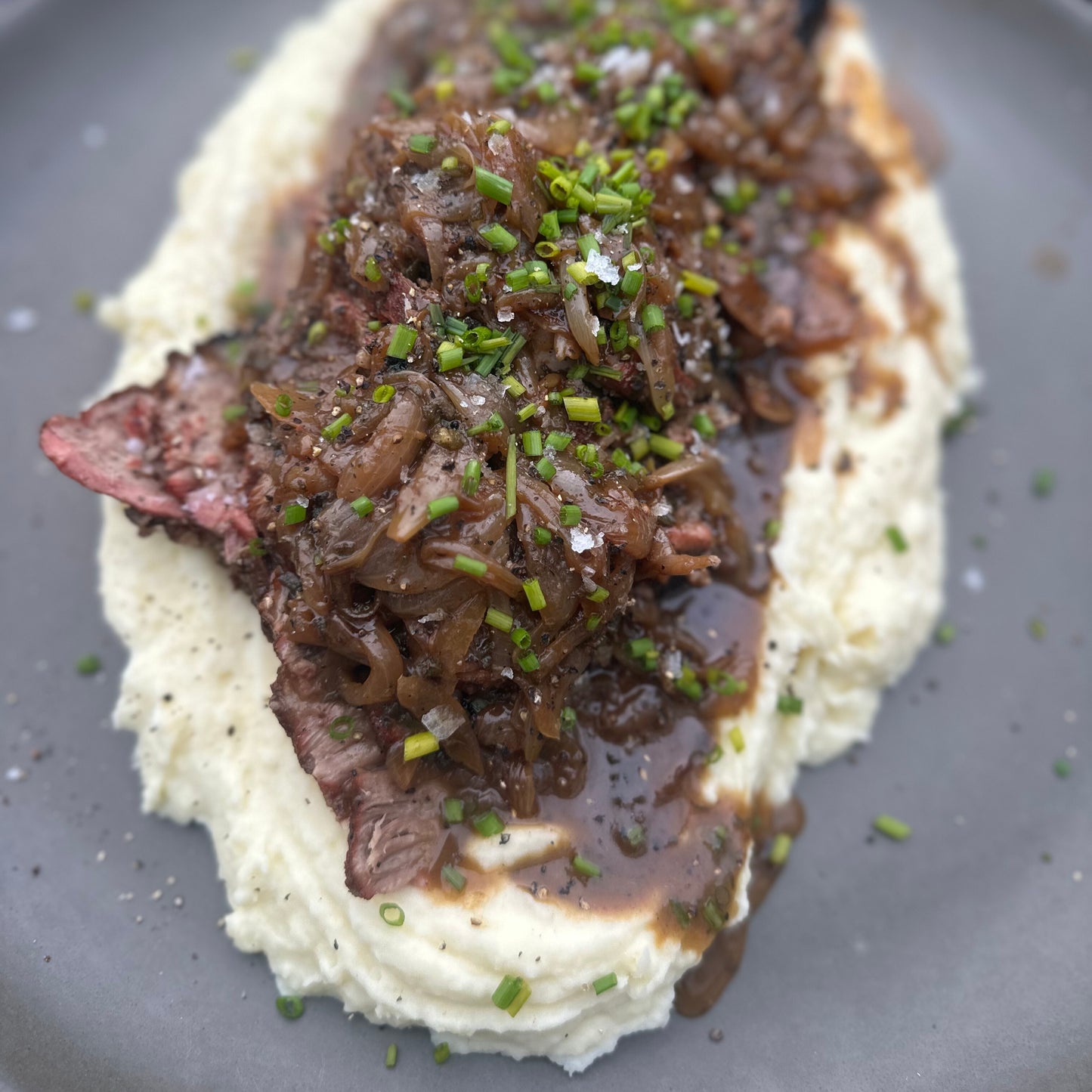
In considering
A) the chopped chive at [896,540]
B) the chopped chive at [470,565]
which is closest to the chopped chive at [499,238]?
the chopped chive at [470,565]

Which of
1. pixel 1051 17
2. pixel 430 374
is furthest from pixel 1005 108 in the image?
pixel 430 374

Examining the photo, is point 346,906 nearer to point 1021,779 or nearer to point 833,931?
point 833,931

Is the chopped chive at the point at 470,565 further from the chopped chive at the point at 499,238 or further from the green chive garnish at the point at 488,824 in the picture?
the chopped chive at the point at 499,238

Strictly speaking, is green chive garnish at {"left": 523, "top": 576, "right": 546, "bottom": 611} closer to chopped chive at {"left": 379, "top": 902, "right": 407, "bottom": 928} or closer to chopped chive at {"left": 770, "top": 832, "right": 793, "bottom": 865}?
chopped chive at {"left": 379, "top": 902, "right": 407, "bottom": 928}

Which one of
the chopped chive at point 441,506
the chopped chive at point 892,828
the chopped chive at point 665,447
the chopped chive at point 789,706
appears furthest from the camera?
the chopped chive at point 892,828

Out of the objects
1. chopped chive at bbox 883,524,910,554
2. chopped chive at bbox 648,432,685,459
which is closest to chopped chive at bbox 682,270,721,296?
chopped chive at bbox 648,432,685,459

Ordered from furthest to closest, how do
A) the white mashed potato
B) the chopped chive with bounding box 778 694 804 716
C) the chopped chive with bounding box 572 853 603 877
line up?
the chopped chive with bounding box 778 694 804 716
the chopped chive with bounding box 572 853 603 877
the white mashed potato
